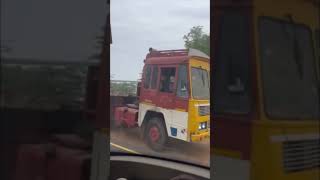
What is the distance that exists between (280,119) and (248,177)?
30 centimetres

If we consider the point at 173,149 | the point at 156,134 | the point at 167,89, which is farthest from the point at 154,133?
the point at 167,89

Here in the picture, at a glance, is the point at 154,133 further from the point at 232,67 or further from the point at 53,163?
the point at 53,163

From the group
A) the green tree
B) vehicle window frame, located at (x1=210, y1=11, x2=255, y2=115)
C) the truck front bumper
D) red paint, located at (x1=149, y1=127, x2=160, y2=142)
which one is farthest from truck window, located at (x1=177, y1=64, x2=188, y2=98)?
vehicle window frame, located at (x1=210, y1=11, x2=255, y2=115)

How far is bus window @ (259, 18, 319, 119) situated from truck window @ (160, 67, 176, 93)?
186cm

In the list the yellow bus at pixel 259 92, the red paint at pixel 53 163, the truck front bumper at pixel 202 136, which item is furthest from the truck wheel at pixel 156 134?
the red paint at pixel 53 163

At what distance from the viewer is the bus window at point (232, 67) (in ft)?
A: 5.51

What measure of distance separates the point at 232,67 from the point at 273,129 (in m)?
0.29

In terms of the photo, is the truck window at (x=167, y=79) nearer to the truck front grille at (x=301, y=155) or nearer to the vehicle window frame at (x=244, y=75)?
the truck front grille at (x=301, y=155)

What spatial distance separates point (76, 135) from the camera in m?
1.16

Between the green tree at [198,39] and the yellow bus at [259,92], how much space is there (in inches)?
2.1

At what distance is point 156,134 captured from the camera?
120 inches

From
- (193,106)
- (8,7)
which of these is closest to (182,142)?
(193,106)

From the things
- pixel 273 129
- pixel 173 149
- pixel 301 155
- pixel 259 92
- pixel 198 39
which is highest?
pixel 198 39

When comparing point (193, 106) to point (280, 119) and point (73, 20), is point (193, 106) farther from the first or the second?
point (73, 20)
